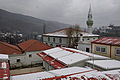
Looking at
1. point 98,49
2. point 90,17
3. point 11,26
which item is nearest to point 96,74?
point 98,49

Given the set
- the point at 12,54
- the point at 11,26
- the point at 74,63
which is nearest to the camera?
the point at 74,63

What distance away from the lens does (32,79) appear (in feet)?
20.0

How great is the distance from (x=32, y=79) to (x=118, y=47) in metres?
11.4

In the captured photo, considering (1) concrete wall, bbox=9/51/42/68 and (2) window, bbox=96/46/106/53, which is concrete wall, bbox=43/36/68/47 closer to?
(1) concrete wall, bbox=9/51/42/68

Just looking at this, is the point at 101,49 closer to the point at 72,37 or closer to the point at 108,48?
the point at 108,48

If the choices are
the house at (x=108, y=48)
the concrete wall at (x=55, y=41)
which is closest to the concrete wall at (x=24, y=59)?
the house at (x=108, y=48)

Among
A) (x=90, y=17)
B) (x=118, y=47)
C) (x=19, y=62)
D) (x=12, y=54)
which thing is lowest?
(x=19, y=62)

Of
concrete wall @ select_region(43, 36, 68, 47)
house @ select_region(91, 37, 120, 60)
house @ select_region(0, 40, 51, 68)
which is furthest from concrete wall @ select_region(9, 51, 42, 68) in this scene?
concrete wall @ select_region(43, 36, 68, 47)

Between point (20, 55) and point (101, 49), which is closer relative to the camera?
point (101, 49)

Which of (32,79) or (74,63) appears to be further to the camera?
(74,63)

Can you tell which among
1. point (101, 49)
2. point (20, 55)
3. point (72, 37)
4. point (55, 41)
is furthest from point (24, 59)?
point (72, 37)

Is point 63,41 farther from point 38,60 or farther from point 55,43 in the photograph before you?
point 38,60

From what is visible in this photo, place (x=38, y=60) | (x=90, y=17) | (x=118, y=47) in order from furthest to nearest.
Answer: (x=90, y=17) < (x=38, y=60) < (x=118, y=47)

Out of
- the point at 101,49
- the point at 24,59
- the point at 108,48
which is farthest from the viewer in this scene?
the point at 24,59
